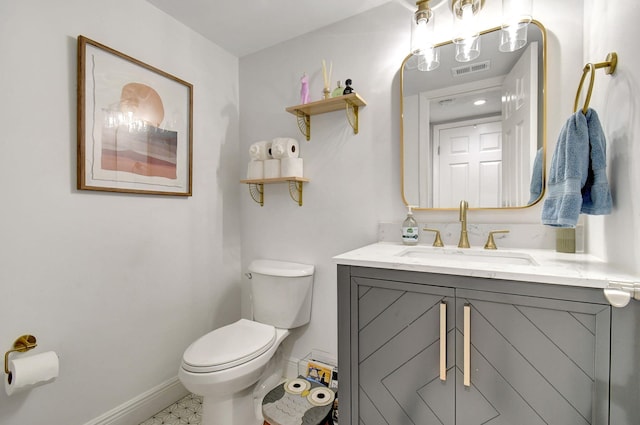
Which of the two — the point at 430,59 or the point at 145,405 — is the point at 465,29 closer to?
the point at 430,59

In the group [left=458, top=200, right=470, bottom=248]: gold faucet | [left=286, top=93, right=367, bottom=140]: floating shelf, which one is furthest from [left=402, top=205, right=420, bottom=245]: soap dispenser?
[left=286, top=93, right=367, bottom=140]: floating shelf

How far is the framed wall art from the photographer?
4.45 ft

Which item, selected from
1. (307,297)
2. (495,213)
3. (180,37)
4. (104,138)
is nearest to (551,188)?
(495,213)

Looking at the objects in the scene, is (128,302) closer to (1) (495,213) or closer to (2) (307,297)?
(2) (307,297)

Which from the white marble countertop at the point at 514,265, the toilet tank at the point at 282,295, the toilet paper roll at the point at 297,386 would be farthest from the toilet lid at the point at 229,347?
the white marble countertop at the point at 514,265

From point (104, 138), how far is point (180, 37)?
836mm

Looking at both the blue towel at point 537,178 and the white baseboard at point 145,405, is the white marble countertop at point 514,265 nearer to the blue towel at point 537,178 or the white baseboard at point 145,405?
the blue towel at point 537,178

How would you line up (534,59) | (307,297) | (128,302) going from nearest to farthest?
(534,59) → (128,302) → (307,297)

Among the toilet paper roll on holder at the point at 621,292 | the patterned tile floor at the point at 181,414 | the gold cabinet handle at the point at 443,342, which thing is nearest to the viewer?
the toilet paper roll on holder at the point at 621,292

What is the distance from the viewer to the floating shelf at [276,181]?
5.90 ft

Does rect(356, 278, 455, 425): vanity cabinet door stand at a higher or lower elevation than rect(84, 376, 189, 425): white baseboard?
higher

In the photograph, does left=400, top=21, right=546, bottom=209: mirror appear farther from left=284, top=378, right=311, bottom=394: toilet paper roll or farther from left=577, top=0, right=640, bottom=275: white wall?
left=284, top=378, right=311, bottom=394: toilet paper roll

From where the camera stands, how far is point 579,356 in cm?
77

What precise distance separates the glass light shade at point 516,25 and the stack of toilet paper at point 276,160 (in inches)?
46.5
